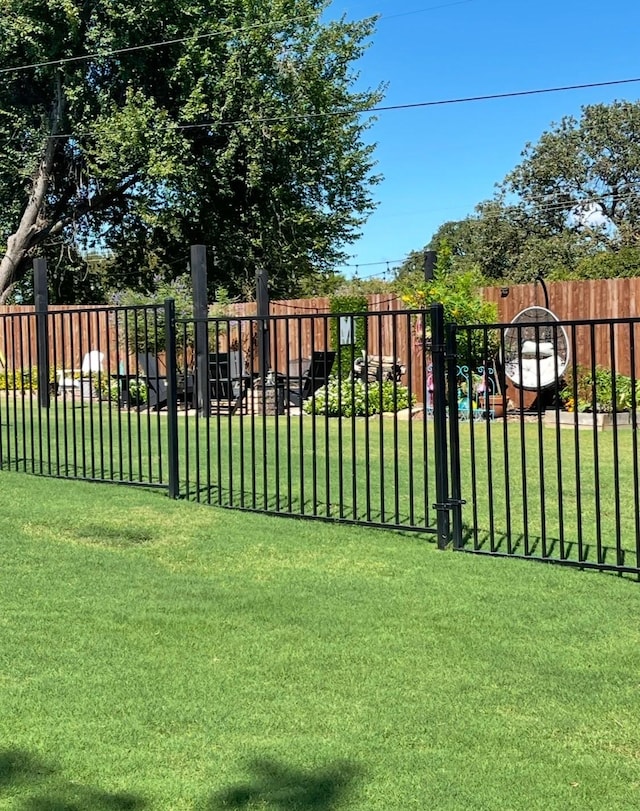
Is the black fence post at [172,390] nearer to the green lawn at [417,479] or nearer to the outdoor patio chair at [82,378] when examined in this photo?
the green lawn at [417,479]

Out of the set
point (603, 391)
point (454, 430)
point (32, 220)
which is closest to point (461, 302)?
point (603, 391)

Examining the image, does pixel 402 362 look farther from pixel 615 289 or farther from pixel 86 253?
pixel 86 253

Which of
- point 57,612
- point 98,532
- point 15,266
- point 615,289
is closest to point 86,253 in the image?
point 15,266

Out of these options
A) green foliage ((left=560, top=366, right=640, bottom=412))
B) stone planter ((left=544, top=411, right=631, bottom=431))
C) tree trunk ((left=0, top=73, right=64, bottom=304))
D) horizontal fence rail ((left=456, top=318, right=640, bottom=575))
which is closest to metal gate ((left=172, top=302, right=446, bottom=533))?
horizontal fence rail ((left=456, top=318, right=640, bottom=575))

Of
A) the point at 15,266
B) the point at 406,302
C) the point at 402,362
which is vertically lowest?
the point at 402,362

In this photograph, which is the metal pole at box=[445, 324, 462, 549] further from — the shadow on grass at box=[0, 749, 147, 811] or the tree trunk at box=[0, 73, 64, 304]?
the tree trunk at box=[0, 73, 64, 304]

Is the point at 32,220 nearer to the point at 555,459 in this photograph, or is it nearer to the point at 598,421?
the point at 598,421

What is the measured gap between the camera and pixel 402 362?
595 inches

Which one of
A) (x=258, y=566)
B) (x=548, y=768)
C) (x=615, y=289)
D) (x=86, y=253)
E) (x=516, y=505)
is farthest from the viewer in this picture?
(x=86, y=253)

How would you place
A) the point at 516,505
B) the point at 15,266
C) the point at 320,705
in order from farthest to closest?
the point at 15,266
the point at 516,505
the point at 320,705

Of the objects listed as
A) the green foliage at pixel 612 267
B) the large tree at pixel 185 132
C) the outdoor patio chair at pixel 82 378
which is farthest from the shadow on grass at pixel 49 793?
the green foliage at pixel 612 267

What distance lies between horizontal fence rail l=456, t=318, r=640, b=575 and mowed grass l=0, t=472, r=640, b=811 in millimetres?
412

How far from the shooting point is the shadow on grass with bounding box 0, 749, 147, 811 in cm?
236

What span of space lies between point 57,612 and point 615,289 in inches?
432
